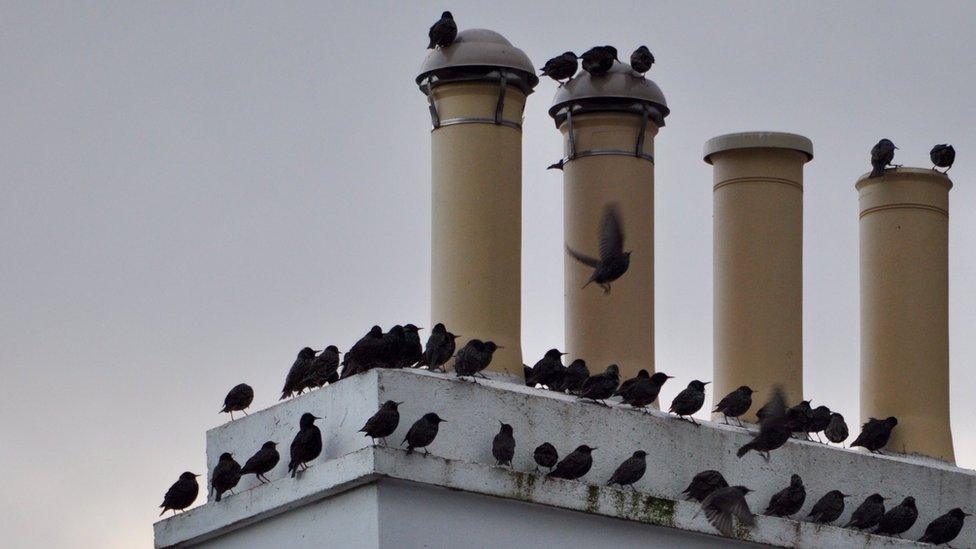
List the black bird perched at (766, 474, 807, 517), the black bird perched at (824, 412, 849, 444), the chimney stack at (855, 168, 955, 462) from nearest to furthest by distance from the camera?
1. the black bird perched at (766, 474, 807, 517)
2. the black bird perched at (824, 412, 849, 444)
3. the chimney stack at (855, 168, 955, 462)

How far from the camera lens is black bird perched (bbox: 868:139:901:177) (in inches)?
1151

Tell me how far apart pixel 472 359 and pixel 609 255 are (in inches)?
133

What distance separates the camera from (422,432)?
21953mm

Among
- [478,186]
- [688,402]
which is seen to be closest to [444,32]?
[478,186]

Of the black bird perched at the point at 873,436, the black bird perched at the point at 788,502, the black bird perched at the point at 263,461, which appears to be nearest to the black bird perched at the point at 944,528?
the black bird perched at the point at 873,436

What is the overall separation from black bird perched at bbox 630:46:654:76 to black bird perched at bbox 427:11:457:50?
2.51m

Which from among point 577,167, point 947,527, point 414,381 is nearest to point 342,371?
point 414,381

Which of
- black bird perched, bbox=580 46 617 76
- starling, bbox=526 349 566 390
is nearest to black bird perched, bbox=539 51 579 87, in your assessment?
black bird perched, bbox=580 46 617 76

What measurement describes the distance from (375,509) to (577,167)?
6.42m

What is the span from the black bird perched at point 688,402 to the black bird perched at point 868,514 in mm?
1979

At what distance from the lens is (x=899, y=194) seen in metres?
29.2

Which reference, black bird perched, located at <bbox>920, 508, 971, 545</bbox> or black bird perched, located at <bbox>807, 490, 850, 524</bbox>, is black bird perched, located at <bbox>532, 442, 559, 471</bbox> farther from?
black bird perched, located at <bbox>920, 508, 971, 545</bbox>

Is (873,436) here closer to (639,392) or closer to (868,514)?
(868,514)

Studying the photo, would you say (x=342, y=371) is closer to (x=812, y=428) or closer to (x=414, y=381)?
(x=414, y=381)
